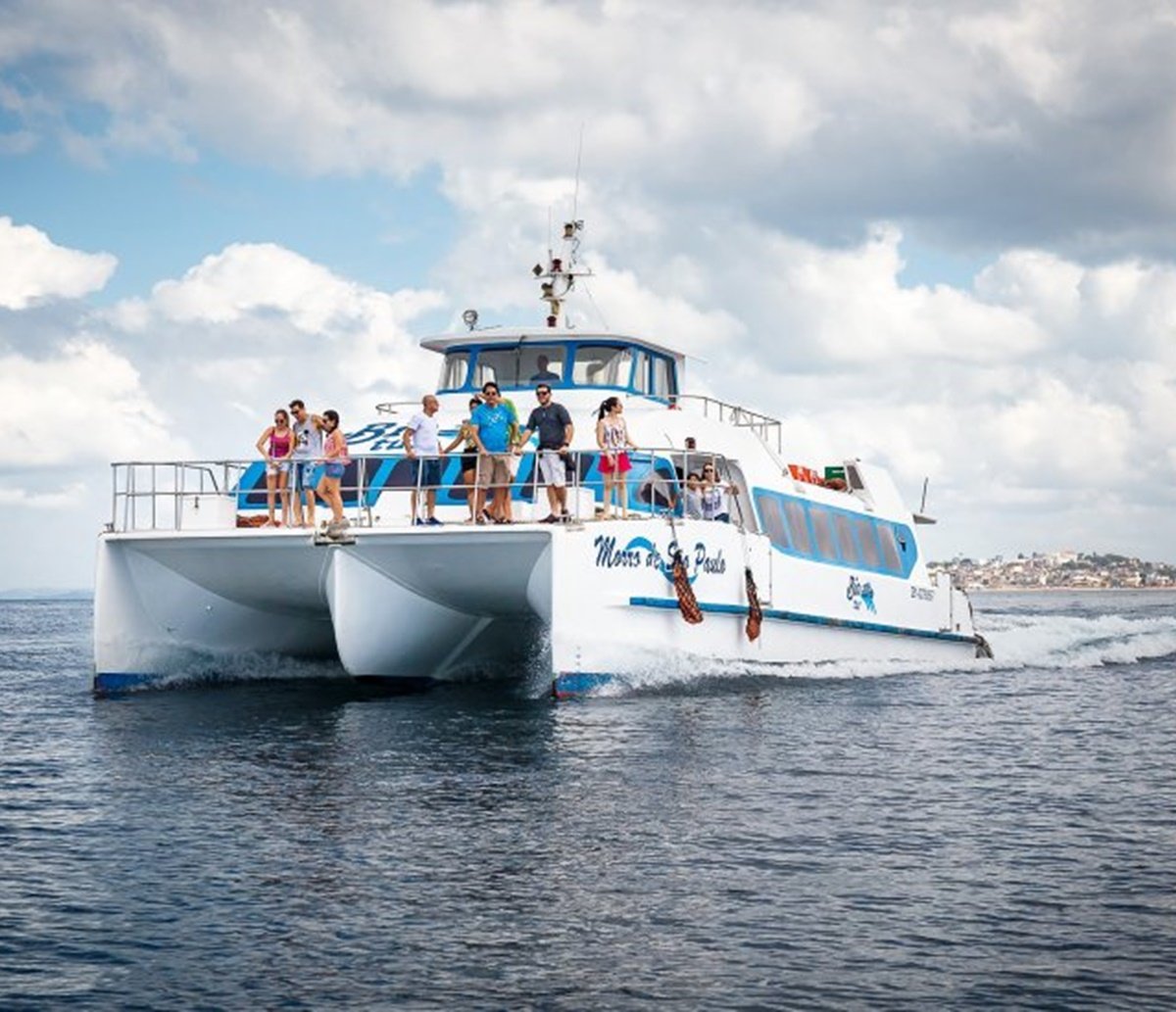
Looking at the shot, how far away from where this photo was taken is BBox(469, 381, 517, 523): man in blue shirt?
733 inches

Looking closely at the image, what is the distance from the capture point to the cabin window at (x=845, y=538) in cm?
2369

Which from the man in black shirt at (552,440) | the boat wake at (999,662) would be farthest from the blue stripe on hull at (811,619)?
the man in black shirt at (552,440)

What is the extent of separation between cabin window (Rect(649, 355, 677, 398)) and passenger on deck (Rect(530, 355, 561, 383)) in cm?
165

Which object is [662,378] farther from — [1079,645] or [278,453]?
[1079,645]

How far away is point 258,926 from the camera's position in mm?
8711

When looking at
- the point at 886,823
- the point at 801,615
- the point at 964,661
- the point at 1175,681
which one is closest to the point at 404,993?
the point at 886,823

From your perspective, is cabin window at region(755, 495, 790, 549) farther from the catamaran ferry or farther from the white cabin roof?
the white cabin roof

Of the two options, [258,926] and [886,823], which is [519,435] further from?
[258,926]

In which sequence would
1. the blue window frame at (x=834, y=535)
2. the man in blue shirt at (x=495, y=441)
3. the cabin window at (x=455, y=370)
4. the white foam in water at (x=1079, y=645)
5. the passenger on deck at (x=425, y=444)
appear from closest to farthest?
the man in blue shirt at (x=495, y=441) → the passenger on deck at (x=425, y=444) → the blue window frame at (x=834, y=535) → the cabin window at (x=455, y=370) → the white foam in water at (x=1079, y=645)

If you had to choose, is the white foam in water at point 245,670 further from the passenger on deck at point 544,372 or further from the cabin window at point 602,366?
the cabin window at point 602,366

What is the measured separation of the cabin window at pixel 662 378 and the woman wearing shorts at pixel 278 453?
6.27 meters

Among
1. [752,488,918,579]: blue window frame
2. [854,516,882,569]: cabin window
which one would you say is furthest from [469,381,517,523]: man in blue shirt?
[854,516,882,569]: cabin window

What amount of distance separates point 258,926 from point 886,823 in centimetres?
460

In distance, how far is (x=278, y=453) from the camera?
19.8 meters
